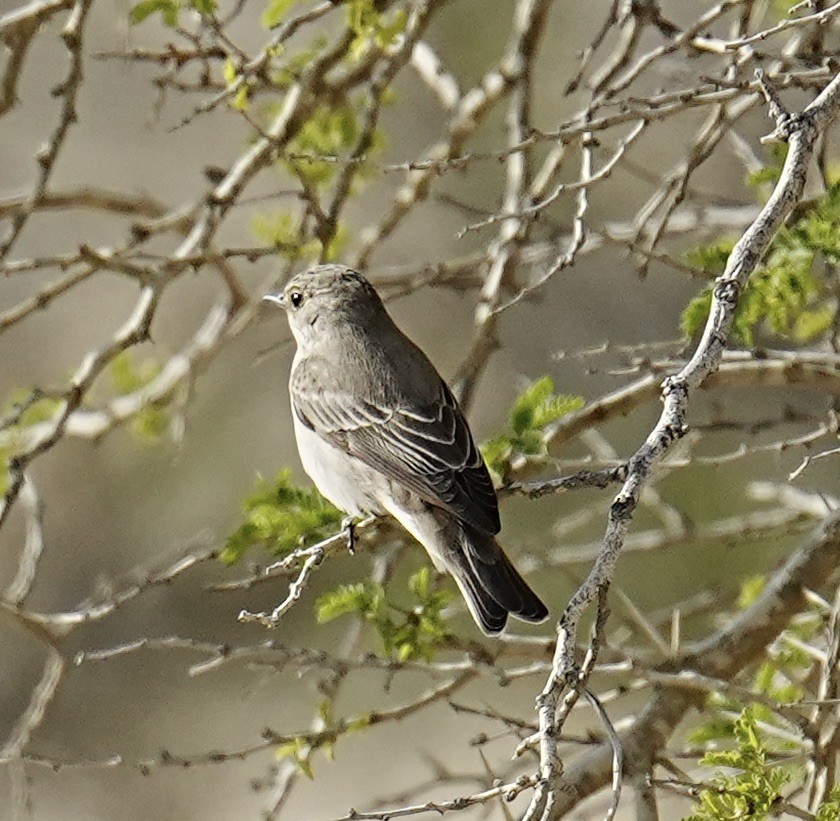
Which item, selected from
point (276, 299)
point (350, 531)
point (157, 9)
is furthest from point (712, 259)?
point (276, 299)

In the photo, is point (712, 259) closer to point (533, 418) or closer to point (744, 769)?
point (533, 418)

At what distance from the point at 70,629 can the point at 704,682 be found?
6.04 feet

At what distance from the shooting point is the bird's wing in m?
4.28

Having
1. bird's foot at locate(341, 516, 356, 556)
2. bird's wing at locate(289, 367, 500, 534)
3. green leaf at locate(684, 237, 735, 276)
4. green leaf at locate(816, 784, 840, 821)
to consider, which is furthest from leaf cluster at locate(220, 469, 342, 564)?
green leaf at locate(816, 784, 840, 821)

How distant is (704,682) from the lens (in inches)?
140

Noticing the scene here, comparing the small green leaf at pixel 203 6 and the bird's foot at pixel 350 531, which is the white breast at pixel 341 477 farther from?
the small green leaf at pixel 203 6

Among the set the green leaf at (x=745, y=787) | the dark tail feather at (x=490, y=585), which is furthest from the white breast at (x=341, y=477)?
the green leaf at (x=745, y=787)

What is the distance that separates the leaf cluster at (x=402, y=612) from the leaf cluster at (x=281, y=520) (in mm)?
224

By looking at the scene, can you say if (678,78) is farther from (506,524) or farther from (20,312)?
(506,524)

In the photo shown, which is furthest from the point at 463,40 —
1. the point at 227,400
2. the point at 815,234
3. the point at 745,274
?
the point at 745,274

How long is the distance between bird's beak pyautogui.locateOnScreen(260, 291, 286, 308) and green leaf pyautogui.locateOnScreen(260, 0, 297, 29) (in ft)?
4.25

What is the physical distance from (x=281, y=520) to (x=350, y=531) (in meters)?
0.21

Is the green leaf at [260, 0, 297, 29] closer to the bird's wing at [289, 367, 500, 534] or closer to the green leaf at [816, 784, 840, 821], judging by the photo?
the bird's wing at [289, 367, 500, 534]

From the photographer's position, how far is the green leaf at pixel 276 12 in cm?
428
